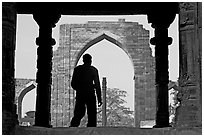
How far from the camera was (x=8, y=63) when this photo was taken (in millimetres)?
4754

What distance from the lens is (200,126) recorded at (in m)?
4.61

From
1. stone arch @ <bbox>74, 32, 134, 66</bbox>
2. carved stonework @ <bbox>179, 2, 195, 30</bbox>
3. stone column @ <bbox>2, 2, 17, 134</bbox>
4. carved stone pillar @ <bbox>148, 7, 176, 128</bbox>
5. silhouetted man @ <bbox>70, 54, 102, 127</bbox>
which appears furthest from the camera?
stone arch @ <bbox>74, 32, 134, 66</bbox>

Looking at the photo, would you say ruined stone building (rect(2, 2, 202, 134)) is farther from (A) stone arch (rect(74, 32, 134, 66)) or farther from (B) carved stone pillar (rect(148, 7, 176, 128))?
(A) stone arch (rect(74, 32, 134, 66))

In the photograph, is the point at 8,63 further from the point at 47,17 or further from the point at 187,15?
the point at 47,17

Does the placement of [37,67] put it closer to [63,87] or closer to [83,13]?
[83,13]

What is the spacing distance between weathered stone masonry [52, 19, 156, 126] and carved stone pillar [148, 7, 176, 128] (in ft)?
55.2

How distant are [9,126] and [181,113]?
4.93 feet

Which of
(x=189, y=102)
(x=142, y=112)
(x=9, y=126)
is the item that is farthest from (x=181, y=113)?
(x=142, y=112)

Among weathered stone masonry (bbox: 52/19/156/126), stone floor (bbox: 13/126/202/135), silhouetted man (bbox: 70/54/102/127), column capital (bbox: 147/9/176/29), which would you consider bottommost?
stone floor (bbox: 13/126/202/135)

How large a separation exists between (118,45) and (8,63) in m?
21.8

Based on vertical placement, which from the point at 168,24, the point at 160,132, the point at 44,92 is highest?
the point at 168,24

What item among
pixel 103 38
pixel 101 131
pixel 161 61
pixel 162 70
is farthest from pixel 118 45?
pixel 101 131

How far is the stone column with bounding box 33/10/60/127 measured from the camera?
7840 mm

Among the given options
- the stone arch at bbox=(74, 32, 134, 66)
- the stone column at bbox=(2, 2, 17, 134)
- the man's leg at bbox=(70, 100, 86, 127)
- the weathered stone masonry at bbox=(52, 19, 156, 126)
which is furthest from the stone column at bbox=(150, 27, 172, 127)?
the stone arch at bbox=(74, 32, 134, 66)
